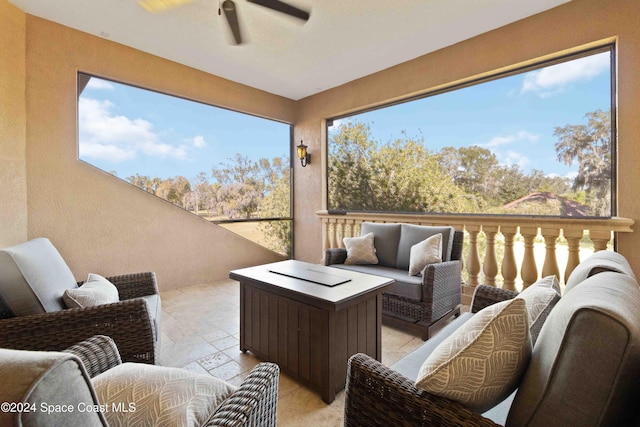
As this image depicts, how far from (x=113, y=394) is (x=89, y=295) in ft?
3.55

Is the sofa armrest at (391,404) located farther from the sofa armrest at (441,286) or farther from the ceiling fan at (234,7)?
the ceiling fan at (234,7)

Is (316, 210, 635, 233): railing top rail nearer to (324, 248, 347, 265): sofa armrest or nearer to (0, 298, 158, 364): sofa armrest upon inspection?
(324, 248, 347, 265): sofa armrest

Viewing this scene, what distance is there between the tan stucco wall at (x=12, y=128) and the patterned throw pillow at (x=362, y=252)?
323 centimetres

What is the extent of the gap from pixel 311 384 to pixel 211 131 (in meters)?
3.73

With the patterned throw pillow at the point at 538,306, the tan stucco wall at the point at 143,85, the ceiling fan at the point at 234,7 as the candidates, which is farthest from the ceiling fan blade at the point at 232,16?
the patterned throw pillow at the point at 538,306

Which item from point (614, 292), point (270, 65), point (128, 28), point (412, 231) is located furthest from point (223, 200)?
point (614, 292)

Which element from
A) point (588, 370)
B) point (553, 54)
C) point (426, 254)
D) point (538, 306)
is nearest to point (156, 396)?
point (588, 370)

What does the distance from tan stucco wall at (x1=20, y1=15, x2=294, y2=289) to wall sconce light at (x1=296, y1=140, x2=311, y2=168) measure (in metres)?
1.31

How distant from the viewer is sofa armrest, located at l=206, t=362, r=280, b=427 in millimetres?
828

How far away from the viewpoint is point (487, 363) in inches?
31.2

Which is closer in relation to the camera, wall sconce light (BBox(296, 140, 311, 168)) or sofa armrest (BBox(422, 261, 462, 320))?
sofa armrest (BBox(422, 261, 462, 320))

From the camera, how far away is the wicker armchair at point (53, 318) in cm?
141

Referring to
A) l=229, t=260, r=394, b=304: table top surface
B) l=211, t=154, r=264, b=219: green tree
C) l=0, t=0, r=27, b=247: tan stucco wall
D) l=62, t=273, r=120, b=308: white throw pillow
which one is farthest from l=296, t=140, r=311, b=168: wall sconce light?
l=62, t=273, r=120, b=308: white throw pillow

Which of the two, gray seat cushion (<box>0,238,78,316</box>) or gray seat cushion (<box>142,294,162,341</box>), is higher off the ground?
gray seat cushion (<box>0,238,78,316</box>)
